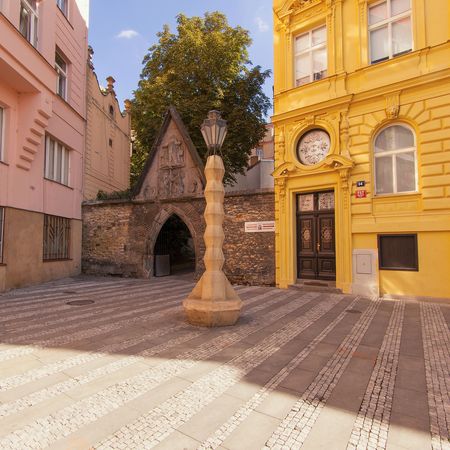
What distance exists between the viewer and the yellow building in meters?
8.98

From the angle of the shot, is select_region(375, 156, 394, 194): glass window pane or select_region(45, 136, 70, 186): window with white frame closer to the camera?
select_region(375, 156, 394, 194): glass window pane

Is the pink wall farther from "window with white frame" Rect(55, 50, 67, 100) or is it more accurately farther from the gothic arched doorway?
the gothic arched doorway

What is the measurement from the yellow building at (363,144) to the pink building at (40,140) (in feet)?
26.6

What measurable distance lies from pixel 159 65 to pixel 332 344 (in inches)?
728

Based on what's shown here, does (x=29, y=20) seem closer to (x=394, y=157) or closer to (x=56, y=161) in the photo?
(x=56, y=161)

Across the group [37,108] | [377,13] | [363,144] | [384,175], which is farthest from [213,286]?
[377,13]

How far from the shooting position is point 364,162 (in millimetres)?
9938

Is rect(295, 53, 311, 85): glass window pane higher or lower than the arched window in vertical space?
higher

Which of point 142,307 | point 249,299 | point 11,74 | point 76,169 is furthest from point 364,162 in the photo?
point 76,169

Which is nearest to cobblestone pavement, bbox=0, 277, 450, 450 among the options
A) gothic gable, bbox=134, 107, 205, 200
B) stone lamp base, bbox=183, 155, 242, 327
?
stone lamp base, bbox=183, 155, 242, 327

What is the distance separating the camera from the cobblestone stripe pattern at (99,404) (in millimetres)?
2510

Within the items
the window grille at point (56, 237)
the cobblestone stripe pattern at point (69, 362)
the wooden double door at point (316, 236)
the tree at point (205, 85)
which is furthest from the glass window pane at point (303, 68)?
the window grille at point (56, 237)

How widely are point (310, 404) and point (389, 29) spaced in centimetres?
1109

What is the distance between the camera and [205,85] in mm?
17344
